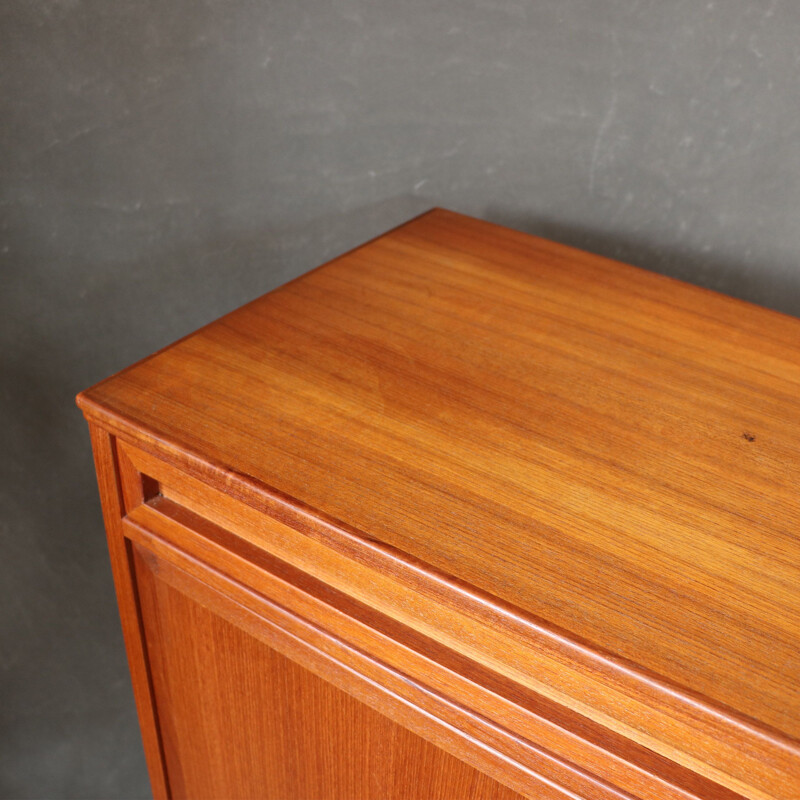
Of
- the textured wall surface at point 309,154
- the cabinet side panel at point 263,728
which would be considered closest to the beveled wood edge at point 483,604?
the cabinet side panel at point 263,728

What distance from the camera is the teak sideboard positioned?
43 cm

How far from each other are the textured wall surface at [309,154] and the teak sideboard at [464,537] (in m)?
0.15

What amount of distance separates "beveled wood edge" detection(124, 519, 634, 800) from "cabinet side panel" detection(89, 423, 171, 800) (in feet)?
0.06

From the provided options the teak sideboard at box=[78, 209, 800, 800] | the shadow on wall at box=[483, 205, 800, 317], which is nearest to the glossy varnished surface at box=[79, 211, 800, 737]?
the teak sideboard at box=[78, 209, 800, 800]

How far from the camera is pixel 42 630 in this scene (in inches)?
48.7

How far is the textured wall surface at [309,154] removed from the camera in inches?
30.1

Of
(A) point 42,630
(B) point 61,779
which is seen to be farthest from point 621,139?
(B) point 61,779

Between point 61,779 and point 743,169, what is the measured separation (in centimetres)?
134

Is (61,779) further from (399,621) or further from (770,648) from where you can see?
(770,648)

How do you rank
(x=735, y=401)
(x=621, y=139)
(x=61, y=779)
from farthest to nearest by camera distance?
(x=61, y=779) < (x=621, y=139) < (x=735, y=401)

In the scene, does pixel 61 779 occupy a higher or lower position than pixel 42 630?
lower

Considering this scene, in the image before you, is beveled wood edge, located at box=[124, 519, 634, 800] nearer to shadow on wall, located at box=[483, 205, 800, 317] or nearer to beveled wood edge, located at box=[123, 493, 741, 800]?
beveled wood edge, located at box=[123, 493, 741, 800]

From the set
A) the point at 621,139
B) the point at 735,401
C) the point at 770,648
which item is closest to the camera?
the point at 770,648

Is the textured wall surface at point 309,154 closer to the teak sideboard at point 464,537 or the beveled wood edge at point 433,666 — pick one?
the teak sideboard at point 464,537
